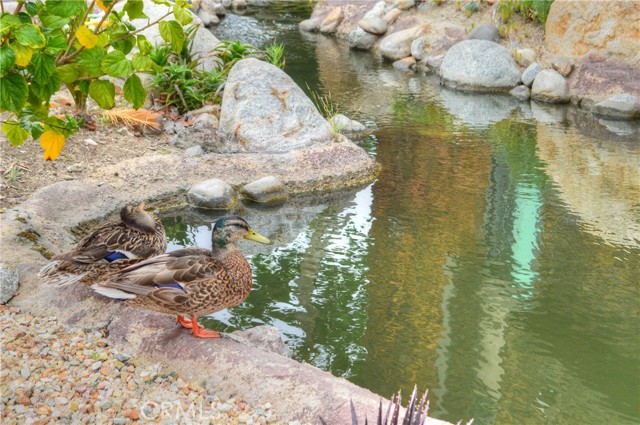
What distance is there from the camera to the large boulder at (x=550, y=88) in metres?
12.3

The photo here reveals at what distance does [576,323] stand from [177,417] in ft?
10.3

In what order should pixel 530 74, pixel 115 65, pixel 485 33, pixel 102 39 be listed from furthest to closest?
pixel 485 33, pixel 530 74, pixel 102 39, pixel 115 65

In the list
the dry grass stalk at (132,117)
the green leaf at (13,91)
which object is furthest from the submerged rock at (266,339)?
the dry grass stalk at (132,117)

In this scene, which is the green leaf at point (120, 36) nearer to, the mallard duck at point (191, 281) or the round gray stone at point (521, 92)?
the mallard duck at point (191, 281)

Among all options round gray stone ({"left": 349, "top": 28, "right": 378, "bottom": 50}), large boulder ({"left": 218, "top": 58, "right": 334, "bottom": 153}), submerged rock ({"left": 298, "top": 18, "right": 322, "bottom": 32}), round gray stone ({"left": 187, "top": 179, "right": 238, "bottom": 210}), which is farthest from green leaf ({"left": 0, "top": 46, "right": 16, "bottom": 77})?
submerged rock ({"left": 298, "top": 18, "right": 322, "bottom": 32})

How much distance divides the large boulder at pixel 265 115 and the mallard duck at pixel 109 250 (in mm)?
3768

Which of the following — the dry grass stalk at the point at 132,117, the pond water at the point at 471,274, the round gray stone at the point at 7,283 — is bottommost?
the pond water at the point at 471,274

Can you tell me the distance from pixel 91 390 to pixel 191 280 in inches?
28.3

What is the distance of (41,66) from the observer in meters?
2.48

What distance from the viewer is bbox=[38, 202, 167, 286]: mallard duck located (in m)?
4.37

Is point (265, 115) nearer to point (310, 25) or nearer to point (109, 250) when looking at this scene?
point (109, 250)

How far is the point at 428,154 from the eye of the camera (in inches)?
358

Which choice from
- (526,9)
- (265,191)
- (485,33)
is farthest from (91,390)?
(526,9)

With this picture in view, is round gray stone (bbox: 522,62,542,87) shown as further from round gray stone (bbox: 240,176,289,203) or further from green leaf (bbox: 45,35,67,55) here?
green leaf (bbox: 45,35,67,55)
